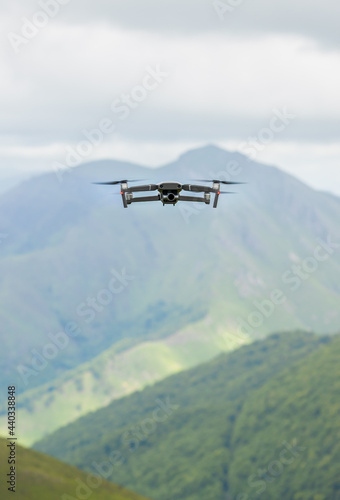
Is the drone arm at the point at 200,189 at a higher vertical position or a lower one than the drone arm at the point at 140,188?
higher

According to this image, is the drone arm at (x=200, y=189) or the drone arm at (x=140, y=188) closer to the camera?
the drone arm at (x=140, y=188)

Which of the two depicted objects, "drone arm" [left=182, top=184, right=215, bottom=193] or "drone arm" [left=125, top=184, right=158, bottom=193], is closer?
"drone arm" [left=125, top=184, right=158, bottom=193]

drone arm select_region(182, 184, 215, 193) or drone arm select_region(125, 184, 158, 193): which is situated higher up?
drone arm select_region(182, 184, 215, 193)

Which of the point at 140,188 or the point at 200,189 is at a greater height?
the point at 200,189

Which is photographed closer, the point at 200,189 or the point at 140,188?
the point at 140,188

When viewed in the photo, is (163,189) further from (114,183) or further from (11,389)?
(11,389)

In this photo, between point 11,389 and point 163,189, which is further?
point 11,389

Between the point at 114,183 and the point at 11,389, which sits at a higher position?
the point at 114,183

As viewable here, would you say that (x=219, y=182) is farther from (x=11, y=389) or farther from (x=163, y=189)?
(x=11, y=389)

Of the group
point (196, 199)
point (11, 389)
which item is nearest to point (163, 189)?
point (196, 199)
